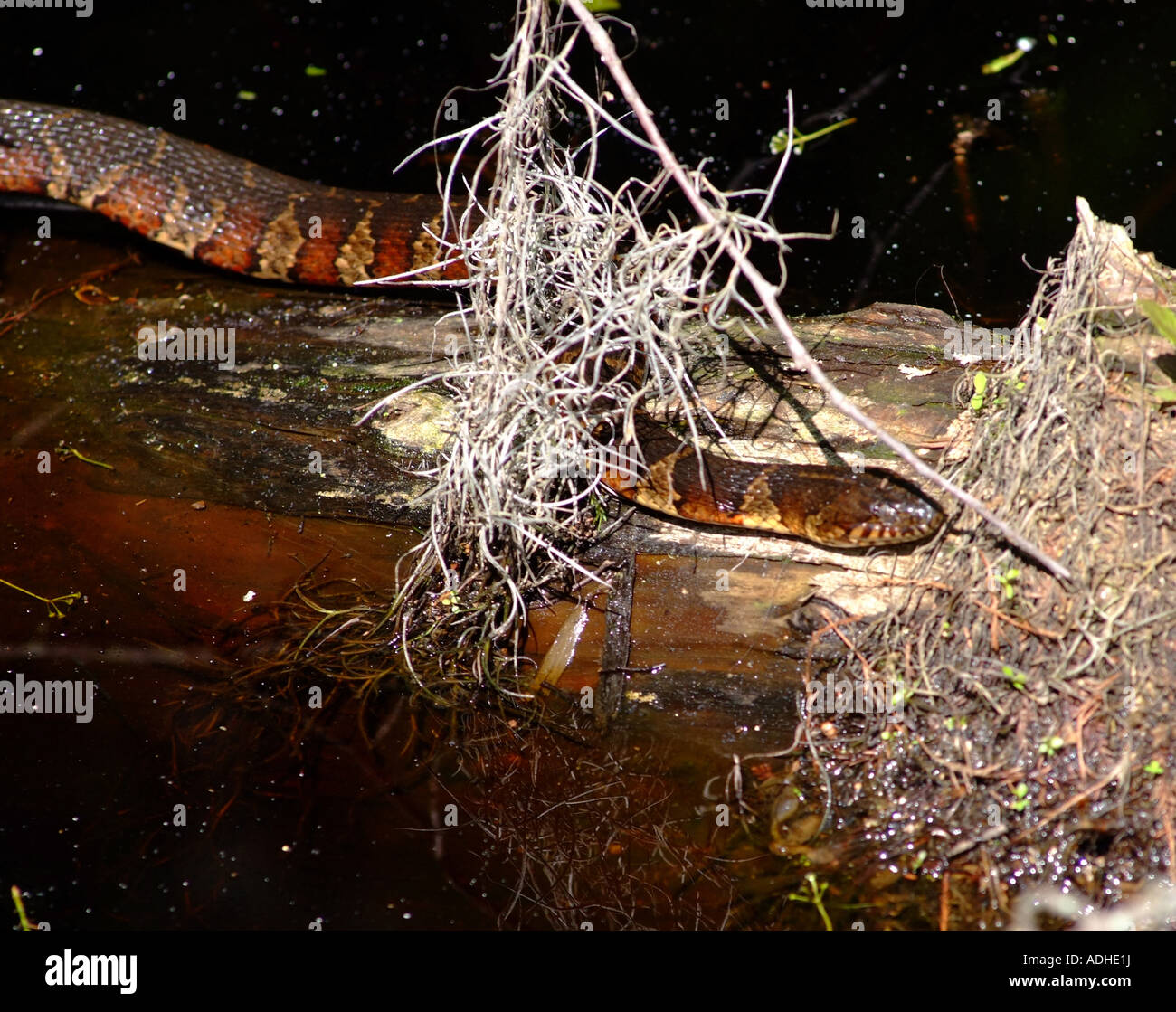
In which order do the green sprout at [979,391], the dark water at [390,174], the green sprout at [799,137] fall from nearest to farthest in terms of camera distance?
the dark water at [390,174] < the green sprout at [979,391] < the green sprout at [799,137]

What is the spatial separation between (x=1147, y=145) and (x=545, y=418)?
4694mm

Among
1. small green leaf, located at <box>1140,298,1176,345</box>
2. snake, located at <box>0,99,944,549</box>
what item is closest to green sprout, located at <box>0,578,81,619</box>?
snake, located at <box>0,99,944,549</box>

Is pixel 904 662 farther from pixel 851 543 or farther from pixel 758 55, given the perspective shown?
pixel 758 55

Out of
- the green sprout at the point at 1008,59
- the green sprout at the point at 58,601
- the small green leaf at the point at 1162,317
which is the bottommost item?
the green sprout at the point at 58,601

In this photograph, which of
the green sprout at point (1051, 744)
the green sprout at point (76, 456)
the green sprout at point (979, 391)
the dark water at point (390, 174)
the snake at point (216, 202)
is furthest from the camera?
the snake at point (216, 202)

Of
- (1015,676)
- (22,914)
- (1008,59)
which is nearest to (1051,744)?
(1015,676)

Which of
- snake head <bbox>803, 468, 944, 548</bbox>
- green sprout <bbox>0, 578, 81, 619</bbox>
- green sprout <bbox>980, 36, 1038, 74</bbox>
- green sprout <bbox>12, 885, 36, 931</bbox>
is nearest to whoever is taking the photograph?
green sprout <bbox>12, 885, 36, 931</bbox>

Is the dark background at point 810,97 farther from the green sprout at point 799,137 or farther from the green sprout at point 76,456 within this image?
the green sprout at point 76,456

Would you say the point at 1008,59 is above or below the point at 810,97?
above

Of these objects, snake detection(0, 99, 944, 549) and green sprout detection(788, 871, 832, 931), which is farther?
A: snake detection(0, 99, 944, 549)

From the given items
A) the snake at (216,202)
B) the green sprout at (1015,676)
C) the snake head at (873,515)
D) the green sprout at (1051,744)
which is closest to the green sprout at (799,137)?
the snake at (216,202)

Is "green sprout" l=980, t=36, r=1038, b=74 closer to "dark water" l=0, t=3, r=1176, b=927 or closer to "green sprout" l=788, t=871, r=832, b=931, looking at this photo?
"dark water" l=0, t=3, r=1176, b=927

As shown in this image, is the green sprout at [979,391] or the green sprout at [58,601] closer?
the green sprout at [979,391]

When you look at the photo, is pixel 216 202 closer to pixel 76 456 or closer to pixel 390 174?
pixel 390 174
